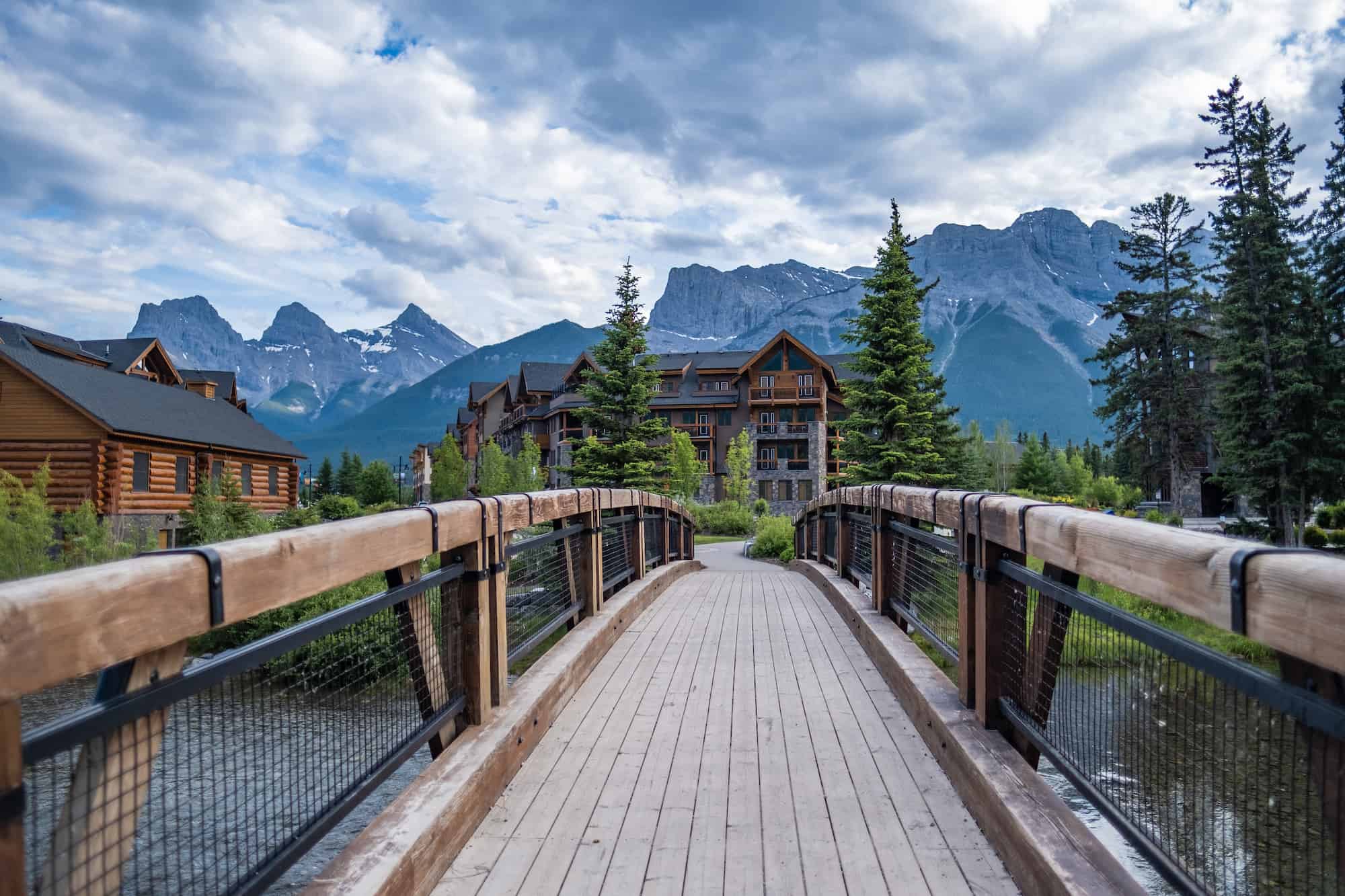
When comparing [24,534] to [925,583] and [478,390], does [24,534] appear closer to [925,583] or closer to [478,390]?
[925,583]

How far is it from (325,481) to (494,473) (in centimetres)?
3299

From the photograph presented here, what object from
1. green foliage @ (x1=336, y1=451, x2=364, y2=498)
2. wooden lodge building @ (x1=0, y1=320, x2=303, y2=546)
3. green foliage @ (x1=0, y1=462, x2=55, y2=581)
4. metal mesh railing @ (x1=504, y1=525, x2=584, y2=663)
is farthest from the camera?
green foliage @ (x1=336, y1=451, x2=364, y2=498)

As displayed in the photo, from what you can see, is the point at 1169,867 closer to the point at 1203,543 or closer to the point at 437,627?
the point at 1203,543

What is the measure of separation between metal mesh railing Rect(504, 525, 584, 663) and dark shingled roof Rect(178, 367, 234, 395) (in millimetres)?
40095

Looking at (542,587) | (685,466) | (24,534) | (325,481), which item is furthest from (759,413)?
(542,587)

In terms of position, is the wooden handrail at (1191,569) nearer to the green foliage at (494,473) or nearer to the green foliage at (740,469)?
the green foliage at (740,469)

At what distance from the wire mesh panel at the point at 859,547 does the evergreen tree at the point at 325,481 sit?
2582 inches

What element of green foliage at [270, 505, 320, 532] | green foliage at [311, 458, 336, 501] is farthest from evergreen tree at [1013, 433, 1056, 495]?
green foliage at [311, 458, 336, 501]

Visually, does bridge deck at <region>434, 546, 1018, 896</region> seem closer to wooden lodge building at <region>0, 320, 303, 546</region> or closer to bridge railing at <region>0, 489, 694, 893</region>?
bridge railing at <region>0, 489, 694, 893</region>

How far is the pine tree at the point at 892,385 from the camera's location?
75.7 ft

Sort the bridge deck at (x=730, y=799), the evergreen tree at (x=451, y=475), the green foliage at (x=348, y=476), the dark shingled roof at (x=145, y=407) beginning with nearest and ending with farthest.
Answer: the bridge deck at (x=730, y=799), the dark shingled roof at (x=145, y=407), the evergreen tree at (x=451, y=475), the green foliage at (x=348, y=476)

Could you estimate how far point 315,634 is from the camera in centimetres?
240

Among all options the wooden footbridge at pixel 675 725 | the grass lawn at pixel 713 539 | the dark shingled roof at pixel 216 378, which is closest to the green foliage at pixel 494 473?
the grass lawn at pixel 713 539

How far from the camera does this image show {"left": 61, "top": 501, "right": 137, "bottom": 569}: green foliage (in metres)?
16.5
